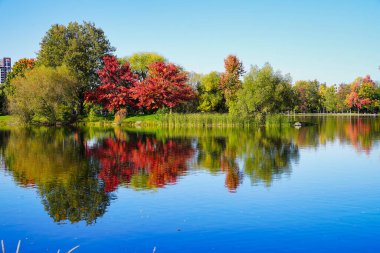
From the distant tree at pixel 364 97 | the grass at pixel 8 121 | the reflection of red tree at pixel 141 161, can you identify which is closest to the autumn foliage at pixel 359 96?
the distant tree at pixel 364 97

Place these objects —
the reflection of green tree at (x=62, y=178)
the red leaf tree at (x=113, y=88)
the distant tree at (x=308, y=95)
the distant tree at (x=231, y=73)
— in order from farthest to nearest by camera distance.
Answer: the distant tree at (x=308, y=95)
the distant tree at (x=231, y=73)
the red leaf tree at (x=113, y=88)
the reflection of green tree at (x=62, y=178)

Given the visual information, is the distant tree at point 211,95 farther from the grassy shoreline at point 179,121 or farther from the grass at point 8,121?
the grass at point 8,121

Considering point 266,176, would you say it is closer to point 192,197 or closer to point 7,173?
point 192,197

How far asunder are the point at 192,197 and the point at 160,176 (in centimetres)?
407

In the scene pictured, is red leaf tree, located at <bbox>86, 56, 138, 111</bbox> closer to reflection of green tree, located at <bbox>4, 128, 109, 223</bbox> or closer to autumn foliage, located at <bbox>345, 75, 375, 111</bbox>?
reflection of green tree, located at <bbox>4, 128, 109, 223</bbox>

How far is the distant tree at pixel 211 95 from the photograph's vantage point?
6950 centimetres

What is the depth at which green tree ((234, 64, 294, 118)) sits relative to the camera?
170 feet

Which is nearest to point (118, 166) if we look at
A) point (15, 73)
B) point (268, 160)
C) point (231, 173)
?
point (231, 173)

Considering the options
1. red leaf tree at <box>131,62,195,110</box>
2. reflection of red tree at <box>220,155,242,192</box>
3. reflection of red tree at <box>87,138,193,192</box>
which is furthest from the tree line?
reflection of red tree at <box>220,155,242,192</box>

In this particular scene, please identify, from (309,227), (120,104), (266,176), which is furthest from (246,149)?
(120,104)

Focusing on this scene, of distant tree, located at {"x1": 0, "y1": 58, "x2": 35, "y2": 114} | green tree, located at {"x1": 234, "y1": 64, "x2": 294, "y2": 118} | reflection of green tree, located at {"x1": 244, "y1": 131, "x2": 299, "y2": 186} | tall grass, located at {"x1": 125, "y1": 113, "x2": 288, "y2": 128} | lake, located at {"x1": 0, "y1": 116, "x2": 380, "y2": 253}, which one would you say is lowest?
lake, located at {"x1": 0, "y1": 116, "x2": 380, "y2": 253}

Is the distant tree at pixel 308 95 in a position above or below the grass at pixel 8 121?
above

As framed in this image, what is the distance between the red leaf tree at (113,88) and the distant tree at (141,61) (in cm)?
673

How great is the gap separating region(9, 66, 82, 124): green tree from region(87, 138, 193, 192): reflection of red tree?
2715 centimetres
